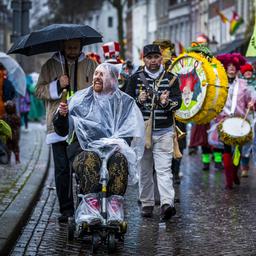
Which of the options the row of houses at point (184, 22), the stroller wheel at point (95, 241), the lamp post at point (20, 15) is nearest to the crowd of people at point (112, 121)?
the stroller wheel at point (95, 241)

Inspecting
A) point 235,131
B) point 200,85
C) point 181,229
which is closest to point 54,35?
point 181,229

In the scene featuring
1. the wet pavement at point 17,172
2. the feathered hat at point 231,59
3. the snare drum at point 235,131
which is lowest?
the wet pavement at point 17,172

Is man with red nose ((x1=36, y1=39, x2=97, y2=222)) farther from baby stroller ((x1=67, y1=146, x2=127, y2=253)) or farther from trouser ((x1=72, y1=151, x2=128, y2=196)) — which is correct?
baby stroller ((x1=67, y1=146, x2=127, y2=253))

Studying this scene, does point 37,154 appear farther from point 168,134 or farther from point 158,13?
point 158,13

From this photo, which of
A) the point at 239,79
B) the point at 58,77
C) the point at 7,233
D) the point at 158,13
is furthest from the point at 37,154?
the point at 158,13

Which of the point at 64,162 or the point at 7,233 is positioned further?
the point at 64,162

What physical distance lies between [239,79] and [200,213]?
4018 mm

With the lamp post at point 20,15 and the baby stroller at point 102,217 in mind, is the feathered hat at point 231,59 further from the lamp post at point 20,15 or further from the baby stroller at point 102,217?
the baby stroller at point 102,217

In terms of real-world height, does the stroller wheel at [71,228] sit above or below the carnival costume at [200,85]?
below

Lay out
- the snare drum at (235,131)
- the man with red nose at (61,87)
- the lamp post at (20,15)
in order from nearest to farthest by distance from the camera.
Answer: the man with red nose at (61,87) < the snare drum at (235,131) < the lamp post at (20,15)

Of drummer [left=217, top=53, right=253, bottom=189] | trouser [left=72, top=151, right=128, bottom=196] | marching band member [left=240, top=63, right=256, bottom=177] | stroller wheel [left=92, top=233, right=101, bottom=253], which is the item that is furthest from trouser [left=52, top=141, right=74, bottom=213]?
marching band member [left=240, top=63, right=256, bottom=177]

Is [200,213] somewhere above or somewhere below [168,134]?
below

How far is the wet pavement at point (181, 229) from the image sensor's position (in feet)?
27.9

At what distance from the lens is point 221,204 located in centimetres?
1177
